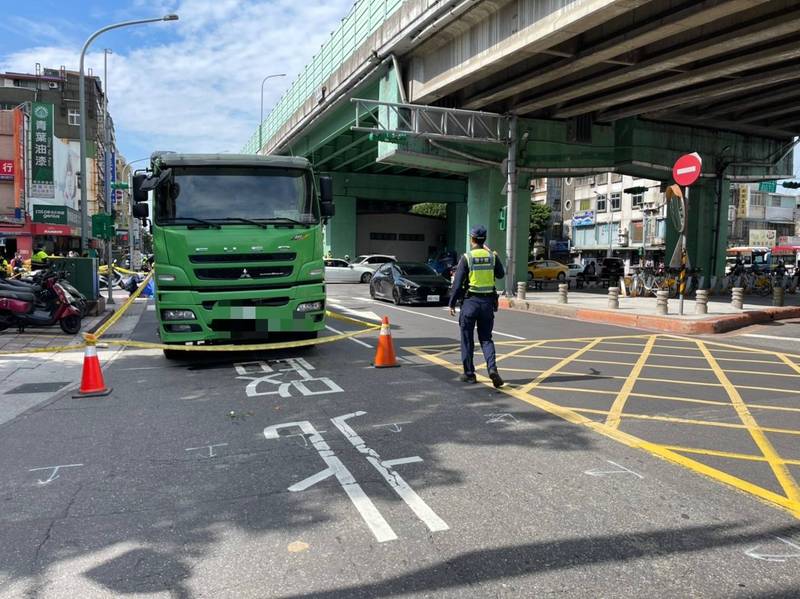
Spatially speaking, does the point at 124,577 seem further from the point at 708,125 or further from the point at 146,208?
the point at 708,125

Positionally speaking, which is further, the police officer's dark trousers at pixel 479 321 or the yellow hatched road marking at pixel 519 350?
the yellow hatched road marking at pixel 519 350

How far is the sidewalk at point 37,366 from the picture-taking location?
663cm

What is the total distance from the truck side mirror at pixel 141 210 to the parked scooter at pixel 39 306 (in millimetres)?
3977


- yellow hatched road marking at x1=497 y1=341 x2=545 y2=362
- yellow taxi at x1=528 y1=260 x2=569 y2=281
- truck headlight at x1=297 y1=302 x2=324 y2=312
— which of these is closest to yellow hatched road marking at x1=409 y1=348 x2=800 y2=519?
yellow hatched road marking at x1=497 y1=341 x2=545 y2=362

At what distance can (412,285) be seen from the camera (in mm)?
17797

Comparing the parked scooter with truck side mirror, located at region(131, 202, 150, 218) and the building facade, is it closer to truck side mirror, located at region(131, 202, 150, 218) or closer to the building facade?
truck side mirror, located at region(131, 202, 150, 218)

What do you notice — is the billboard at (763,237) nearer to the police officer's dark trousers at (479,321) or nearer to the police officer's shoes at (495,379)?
the police officer's dark trousers at (479,321)

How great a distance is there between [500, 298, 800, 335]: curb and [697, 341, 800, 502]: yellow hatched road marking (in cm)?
516

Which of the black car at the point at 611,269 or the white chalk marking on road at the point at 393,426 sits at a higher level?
the black car at the point at 611,269

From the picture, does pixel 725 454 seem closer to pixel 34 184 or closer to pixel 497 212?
pixel 497 212

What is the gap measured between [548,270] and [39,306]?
97.2ft

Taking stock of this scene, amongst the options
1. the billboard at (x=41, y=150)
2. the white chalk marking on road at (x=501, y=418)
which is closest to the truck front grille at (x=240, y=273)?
the white chalk marking on road at (x=501, y=418)

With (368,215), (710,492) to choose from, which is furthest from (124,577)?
(368,215)

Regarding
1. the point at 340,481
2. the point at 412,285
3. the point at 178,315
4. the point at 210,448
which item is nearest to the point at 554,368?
the point at 340,481
